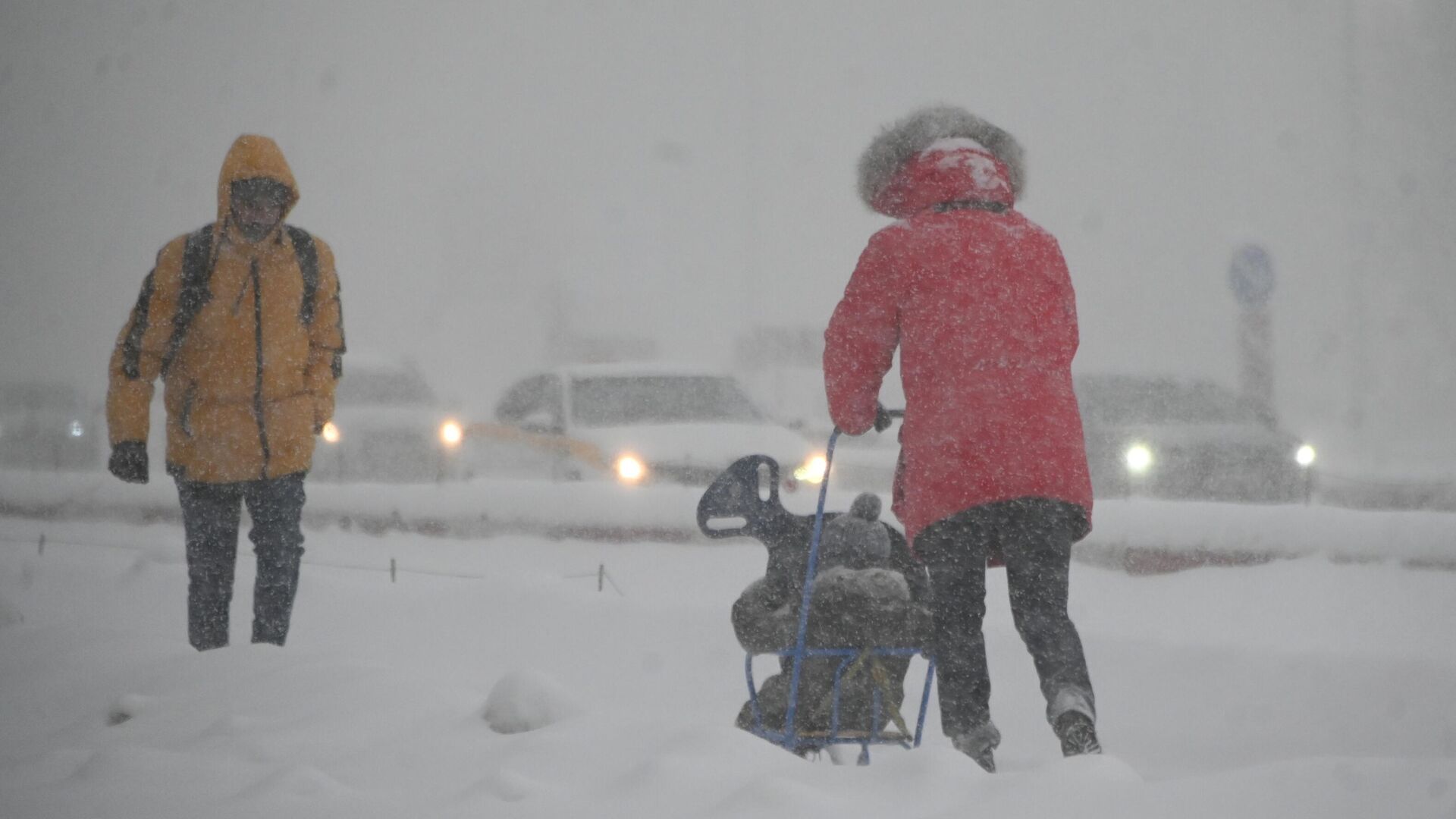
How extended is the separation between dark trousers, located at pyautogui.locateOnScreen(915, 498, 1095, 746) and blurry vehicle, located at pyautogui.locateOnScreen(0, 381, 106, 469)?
742 inches

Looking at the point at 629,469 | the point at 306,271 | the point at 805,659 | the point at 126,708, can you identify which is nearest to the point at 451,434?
the point at 629,469

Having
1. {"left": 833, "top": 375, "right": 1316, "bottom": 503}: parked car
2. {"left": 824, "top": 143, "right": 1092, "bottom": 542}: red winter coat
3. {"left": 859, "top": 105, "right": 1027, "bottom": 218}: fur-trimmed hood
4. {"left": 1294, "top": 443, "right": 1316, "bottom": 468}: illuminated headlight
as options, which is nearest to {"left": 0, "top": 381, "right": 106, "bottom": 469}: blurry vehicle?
{"left": 833, "top": 375, "right": 1316, "bottom": 503}: parked car

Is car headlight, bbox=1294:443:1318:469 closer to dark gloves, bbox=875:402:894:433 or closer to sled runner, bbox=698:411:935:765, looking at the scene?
sled runner, bbox=698:411:935:765

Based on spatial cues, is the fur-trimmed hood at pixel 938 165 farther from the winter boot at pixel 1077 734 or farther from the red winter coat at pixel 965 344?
the winter boot at pixel 1077 734

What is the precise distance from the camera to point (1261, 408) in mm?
11719

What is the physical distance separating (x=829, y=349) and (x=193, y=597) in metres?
2.26

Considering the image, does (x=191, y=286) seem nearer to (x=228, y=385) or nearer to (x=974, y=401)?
(x=228, y=385)

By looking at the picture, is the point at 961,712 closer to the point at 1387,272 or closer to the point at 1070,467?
the point at 1070,467

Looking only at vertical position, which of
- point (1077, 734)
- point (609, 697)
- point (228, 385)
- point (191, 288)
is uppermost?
point (191, 288)

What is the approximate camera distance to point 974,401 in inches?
134

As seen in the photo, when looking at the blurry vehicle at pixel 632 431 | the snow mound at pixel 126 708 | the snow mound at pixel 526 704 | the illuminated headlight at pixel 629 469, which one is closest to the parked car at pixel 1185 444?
the blurry vehicle at pixel 632 431

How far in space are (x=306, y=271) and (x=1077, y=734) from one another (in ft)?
9.33

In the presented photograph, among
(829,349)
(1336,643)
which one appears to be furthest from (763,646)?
(1336,643)

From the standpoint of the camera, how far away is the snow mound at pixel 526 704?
10.4ft
